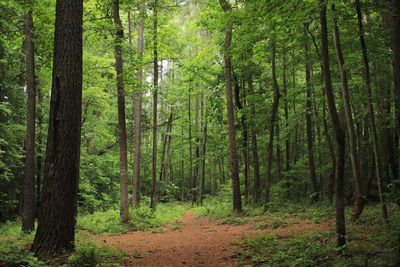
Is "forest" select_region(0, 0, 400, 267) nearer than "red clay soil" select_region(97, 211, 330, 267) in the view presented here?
Yes

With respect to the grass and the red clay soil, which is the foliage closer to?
the red clay soil

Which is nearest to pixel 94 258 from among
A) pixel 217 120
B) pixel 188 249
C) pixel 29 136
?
pixel 188 249

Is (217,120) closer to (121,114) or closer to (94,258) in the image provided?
(121,114)

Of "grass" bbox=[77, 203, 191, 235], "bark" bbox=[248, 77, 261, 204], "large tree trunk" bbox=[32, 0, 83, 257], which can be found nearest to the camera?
"large tree trunk" bbox=[32, 0, 83, 257]

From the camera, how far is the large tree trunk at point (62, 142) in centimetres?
577

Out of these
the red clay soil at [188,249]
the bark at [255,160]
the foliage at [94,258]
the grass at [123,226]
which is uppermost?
the bark at [255,160]

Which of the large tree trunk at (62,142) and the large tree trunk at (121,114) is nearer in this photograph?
the large tree trunk at (62,142)

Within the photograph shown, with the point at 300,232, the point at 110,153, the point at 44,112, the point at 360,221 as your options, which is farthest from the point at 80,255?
the point at 110,153

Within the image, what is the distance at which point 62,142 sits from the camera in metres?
6.01

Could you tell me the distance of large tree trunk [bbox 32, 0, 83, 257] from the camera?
577cm

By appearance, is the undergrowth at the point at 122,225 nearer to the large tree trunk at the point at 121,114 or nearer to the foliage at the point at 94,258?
the large tree trunk at the point at 121,114

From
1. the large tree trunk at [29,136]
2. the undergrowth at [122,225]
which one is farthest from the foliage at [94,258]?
the undergrowth at [122,225]

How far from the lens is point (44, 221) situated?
18.9 feet

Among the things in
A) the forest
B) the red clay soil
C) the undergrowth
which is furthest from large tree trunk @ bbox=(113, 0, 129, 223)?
the red clay soil
